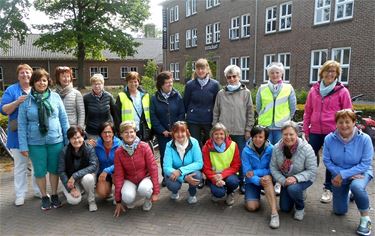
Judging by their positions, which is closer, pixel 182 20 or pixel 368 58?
pixel 368 58

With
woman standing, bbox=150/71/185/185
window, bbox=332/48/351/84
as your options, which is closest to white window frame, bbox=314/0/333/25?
window, bbox=332/48/351/84

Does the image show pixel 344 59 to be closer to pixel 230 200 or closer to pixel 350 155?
pixel 350 155

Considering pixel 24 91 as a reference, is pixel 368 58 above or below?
above

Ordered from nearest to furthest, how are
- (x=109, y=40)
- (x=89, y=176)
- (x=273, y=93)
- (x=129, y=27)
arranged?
1. (x=89, y=176)
2. (x=273, y=93)
3. (x=109, y=40)
4. (x=129, y=27)

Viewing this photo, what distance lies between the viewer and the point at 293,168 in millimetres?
4387

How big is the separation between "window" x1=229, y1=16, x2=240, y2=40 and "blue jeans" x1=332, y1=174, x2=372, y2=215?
2141 centimetres

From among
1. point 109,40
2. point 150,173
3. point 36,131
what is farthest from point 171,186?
point 109,40

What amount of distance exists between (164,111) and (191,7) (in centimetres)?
2783

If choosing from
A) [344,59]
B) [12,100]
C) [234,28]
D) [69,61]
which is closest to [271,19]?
[234,28]

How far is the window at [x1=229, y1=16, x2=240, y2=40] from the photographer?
80.2 feet

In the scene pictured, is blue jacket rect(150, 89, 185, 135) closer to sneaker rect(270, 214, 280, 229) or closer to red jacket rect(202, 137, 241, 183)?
red jacket rect(202, 137, 241, 183)

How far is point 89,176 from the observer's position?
4625mm

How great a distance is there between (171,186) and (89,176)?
3.95 ft

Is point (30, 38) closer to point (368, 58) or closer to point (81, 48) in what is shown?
point (81, 48)
